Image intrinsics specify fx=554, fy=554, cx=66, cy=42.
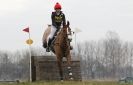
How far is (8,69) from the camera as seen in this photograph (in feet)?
343

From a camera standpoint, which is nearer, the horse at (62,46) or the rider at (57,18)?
the horse at (62,46)

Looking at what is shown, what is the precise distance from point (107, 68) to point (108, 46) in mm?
4944

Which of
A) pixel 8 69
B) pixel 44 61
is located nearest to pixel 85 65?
pixel 8 69

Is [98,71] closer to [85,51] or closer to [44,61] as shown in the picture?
[85,51]

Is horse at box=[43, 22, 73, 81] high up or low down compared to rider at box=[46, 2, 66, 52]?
down

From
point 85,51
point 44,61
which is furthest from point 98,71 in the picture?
point 44,61

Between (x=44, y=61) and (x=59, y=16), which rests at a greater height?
(x=59, y=16)

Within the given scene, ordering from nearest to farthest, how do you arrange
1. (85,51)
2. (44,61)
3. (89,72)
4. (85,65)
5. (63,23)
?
(63,23)
(44,61)
(89,72)
(85,65)
(85,51)

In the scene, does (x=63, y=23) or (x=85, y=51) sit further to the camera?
(x=85, y=51)

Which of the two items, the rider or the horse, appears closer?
the horse

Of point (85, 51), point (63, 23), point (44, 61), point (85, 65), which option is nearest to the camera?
point (63, 23)

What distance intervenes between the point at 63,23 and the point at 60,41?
2.45ft

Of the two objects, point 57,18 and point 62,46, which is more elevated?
point 57,18

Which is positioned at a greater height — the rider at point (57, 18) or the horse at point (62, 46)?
the rider at point (57, 18)
